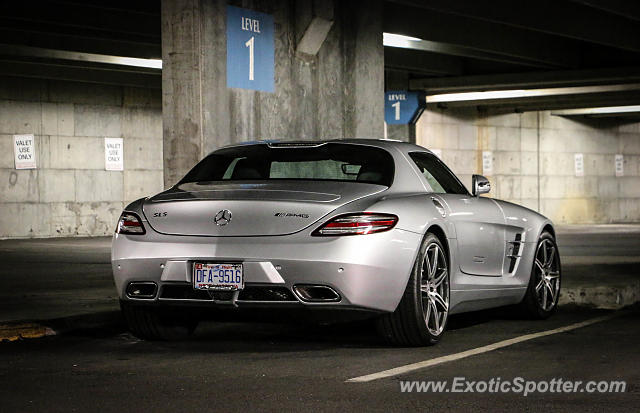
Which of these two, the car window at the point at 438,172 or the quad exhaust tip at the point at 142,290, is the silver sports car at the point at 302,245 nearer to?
the quad exhaust tip at the point at 142,290

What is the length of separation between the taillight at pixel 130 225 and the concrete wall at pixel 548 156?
2691cm

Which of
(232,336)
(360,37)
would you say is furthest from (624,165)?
(232,336)

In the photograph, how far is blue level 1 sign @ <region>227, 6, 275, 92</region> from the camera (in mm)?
13570

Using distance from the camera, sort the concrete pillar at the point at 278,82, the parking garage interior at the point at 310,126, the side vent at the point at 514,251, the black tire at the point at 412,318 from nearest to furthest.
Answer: the black tire at the point at 412,318 < the parking garage interior at the point at 310,126 < the side vent at the point at 514,251 < the concrete pillar at the point at 278,82

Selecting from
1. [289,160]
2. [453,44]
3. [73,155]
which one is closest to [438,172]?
[289,160]

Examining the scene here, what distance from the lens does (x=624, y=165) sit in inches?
1687

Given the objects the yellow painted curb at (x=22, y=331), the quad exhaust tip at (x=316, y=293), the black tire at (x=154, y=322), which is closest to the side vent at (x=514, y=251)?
the quad exhaust tip at (x=316, y=293)

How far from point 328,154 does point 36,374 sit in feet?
8.61

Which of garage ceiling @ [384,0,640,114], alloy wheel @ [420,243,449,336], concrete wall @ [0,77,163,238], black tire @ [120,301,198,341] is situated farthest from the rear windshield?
concrete wall @ [0,77,163,238]

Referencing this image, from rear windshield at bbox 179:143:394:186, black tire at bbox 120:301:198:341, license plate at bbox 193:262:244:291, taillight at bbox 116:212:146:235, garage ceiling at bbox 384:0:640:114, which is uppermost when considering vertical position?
garage ceiling at bbox 384:0:640:114

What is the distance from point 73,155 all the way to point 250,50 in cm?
1628

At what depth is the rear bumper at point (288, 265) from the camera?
22.9 ft

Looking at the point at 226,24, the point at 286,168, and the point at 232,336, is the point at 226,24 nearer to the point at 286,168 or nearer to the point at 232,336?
the point at 286,168

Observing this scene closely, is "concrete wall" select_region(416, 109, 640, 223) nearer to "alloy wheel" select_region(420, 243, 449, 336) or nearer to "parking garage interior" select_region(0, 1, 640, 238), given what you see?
"parking garage interior" select_region(0, 1, 640, 238)
